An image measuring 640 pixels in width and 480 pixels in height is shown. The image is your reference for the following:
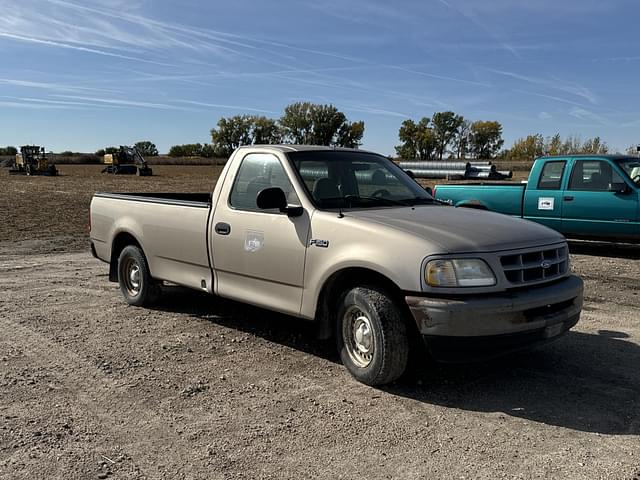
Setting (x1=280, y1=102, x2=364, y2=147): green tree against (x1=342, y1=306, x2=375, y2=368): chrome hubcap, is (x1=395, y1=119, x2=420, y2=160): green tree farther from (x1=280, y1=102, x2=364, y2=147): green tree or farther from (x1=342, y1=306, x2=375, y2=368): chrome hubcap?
(x1=342, y1=306, x2=375, y2=368): chrome hubcap

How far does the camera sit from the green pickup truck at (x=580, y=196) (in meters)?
10.8

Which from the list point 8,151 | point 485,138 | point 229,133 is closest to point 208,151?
point 229,133

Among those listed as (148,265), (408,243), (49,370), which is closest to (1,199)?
(148,265)

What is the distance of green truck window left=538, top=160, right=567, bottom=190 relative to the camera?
11656 millimetres

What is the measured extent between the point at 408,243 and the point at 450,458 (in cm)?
146

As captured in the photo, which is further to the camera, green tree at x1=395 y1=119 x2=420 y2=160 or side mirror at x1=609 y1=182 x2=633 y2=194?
green tree at x1=395 y1=119 x2=420 y2=160

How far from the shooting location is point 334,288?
497 cm

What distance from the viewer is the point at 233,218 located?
18.7 ft

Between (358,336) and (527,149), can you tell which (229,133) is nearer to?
(527,149)

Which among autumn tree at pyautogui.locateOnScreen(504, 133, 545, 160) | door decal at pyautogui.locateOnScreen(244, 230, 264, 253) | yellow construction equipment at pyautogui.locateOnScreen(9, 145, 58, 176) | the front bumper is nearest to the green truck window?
the front bumper

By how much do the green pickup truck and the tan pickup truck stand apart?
5667 mm

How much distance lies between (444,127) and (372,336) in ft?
405

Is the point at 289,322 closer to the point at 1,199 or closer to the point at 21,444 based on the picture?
the point at 21,444

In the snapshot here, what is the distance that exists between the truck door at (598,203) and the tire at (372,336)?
7.85 meters
